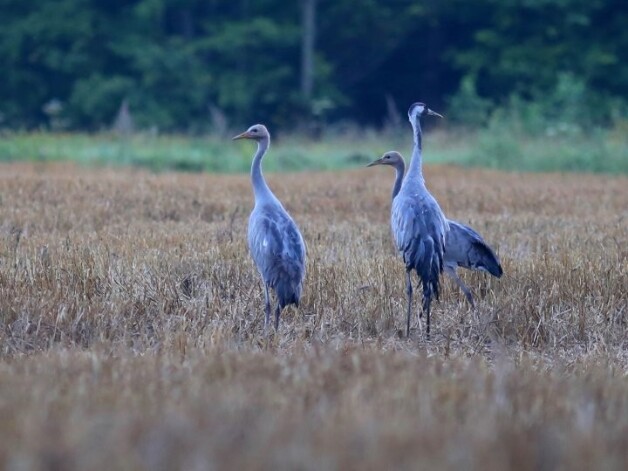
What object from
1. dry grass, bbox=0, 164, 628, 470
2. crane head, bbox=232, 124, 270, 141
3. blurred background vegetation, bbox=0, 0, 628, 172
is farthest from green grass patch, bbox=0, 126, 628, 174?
crane head, bbox=232, 124, 270, 141

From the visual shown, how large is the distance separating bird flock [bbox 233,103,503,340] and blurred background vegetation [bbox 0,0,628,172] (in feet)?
63.7

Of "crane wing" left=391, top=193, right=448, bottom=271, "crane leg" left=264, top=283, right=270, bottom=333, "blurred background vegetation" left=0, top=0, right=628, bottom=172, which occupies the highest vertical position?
"blurred background vegetation" left=0, top=0, right=628, bottom=172

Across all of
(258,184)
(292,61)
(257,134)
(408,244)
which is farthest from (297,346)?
(292,61)

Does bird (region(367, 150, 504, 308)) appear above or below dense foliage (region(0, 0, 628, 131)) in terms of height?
below

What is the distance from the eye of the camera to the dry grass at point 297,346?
153 inches

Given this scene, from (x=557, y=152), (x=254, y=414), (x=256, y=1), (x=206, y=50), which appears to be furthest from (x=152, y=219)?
(x=256, y=1)

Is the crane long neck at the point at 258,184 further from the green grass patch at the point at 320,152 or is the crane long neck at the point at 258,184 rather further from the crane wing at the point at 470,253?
the green grass patch at the point at 320,152

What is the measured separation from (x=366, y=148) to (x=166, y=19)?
12821mm

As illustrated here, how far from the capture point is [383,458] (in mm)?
3666

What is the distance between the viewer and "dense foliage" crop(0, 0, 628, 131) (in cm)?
3075

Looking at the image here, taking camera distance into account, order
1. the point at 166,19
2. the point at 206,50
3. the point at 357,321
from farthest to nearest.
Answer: the point at 166,19 → the point at 206,50 → the point at 357,321

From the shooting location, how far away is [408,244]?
784 cm

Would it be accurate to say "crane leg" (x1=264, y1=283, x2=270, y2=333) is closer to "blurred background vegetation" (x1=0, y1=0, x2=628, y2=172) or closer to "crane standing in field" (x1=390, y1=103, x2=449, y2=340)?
"crane standing in field" (x1=390, y1=103, x2=449, y2=340)

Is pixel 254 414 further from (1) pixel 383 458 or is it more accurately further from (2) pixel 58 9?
(2) pixel 58 9
